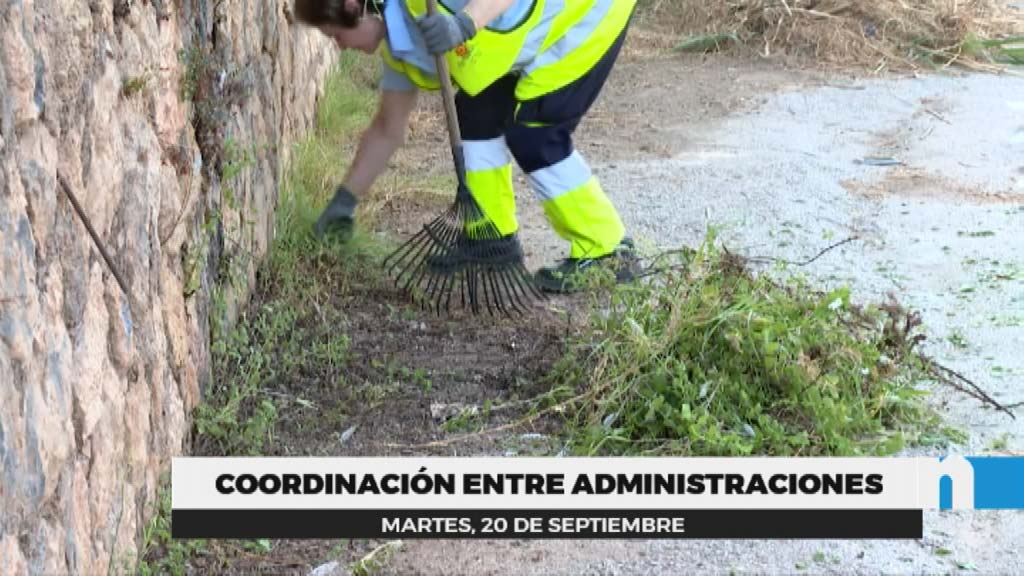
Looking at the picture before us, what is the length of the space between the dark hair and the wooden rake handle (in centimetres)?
36

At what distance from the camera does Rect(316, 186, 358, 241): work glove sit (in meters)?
5.10

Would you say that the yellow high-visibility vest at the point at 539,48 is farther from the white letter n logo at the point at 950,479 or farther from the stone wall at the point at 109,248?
the white letter n logo at the point at 950,479

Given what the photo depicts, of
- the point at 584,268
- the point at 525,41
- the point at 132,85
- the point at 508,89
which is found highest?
the point at 132,85

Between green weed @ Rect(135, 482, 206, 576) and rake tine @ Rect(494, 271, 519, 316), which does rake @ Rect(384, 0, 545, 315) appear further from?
green weed @ Rect(135, 482, 206, 576)

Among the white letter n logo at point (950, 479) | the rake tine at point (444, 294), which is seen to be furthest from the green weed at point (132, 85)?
the white letter n logo at point (950, 479)

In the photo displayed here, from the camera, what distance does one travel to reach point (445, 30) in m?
4.39

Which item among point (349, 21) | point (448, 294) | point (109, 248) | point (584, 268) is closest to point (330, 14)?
Result: point (349, 21)

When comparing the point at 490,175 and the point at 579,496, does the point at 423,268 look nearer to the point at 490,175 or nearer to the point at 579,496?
the point at 490,175

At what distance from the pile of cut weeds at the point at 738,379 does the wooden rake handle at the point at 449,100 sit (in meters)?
0.85

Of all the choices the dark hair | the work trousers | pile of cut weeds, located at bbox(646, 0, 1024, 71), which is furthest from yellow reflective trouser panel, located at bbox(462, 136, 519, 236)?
pile of cut weeds, located at bbox(646, 0, 1024, 71)

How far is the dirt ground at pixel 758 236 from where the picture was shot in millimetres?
3352

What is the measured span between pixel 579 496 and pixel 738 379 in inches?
27.4

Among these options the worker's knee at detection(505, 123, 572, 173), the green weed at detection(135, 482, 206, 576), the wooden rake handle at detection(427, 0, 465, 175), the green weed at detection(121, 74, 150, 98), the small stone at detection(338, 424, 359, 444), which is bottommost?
the small stone at detection(338, 424, 359, 444)

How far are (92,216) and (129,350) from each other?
0.36m
